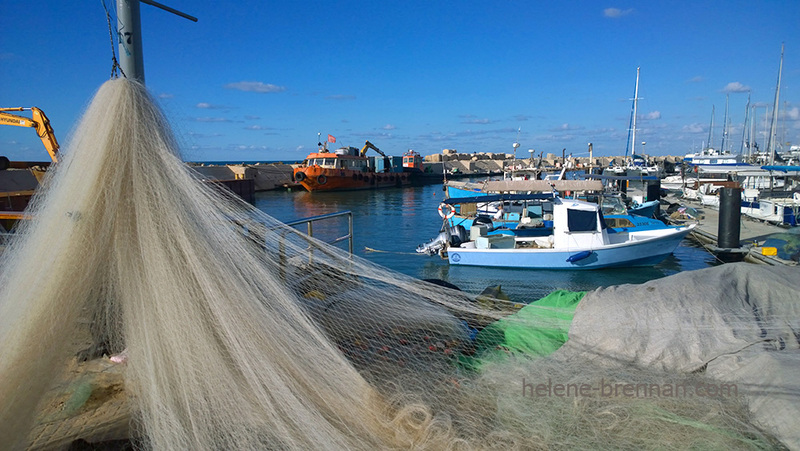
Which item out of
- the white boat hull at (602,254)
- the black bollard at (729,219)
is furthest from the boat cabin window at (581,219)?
the black bollard at (729,219)

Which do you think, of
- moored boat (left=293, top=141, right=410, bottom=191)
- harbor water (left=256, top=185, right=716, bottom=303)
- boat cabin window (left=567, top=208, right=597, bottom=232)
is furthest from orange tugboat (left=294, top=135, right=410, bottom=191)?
boat cabin window (left=567, top=208, right=597, bottom=232)

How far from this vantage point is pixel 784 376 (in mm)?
2412

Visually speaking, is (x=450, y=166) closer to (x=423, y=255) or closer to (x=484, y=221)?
(x=423, y=255)

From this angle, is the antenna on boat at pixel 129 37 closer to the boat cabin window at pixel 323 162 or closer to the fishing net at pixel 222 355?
the fishing net at pixel 222 355

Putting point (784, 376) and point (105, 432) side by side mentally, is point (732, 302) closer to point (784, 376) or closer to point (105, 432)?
point (784, 376)

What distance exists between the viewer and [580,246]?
13.4 m

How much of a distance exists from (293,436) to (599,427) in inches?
58.0

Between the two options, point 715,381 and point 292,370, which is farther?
point 715,381

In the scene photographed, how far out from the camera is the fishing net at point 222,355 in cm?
220

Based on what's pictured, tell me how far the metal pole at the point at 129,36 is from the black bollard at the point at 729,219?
14.8 metres

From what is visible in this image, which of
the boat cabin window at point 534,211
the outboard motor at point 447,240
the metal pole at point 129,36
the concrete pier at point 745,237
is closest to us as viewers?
the metal pole at point 129,36

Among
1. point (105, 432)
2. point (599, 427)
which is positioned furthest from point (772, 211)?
point (105, 432)

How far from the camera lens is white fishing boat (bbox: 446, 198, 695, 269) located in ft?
43.7

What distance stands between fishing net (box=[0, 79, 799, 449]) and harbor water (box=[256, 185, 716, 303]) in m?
8.57
